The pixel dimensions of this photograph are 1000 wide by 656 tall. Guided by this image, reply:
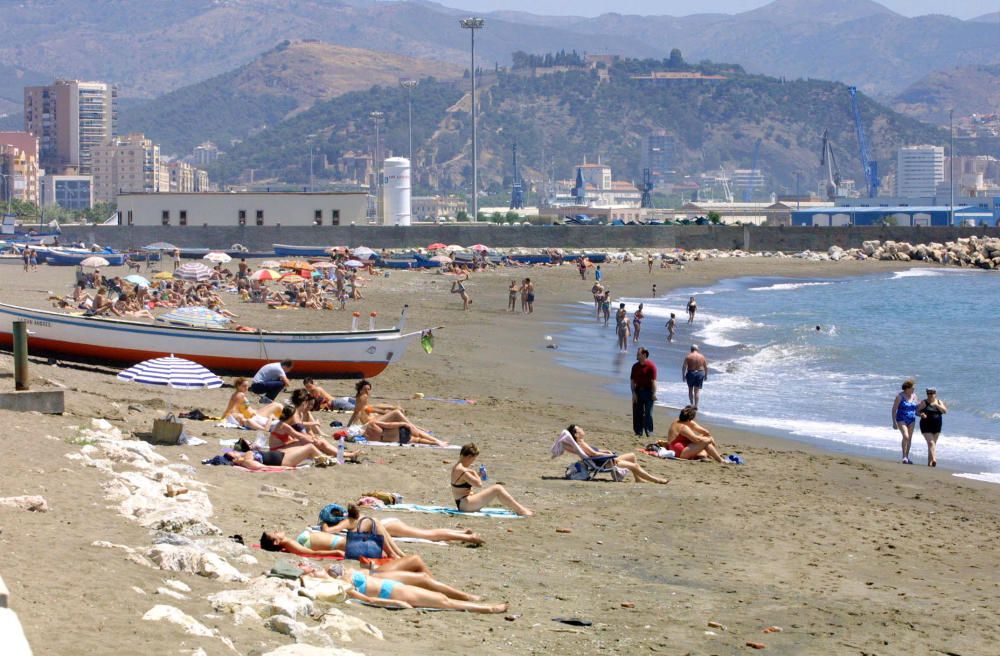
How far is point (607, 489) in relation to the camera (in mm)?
12023

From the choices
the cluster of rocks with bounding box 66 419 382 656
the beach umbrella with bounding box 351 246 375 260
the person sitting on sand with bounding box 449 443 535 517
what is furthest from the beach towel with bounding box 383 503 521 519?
the beach umbrella with bounding box 351 246 375 260

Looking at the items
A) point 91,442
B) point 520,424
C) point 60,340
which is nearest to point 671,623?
point 91,442

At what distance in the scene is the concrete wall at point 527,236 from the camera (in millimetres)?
65125

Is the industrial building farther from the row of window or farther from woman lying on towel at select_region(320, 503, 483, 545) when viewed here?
woman lying on towel at select_region(320, 503, 483, 545)

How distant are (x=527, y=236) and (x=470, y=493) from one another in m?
63.1

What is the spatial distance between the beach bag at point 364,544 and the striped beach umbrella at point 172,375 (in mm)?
5974

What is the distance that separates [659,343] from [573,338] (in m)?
1.84

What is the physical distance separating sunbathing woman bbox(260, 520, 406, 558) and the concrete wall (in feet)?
187

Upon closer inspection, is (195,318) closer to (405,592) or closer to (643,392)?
(643,392)

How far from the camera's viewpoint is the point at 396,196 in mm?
73812

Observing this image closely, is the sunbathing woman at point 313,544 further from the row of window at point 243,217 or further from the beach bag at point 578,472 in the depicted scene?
the row of window at point 243,217

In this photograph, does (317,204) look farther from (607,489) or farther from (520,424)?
(607,489)

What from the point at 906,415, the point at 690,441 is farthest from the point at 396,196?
the point at 690,441

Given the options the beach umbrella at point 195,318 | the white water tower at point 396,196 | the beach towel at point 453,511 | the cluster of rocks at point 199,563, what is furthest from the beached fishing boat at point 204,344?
the white water tower at point 396,196
